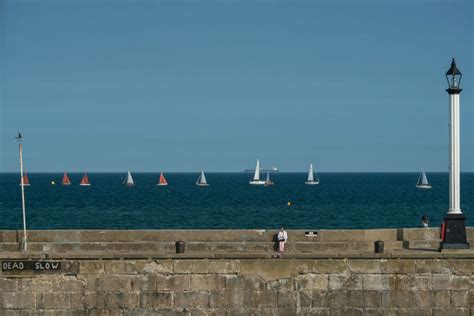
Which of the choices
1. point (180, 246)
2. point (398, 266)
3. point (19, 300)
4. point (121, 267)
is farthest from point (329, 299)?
point (19, 300)

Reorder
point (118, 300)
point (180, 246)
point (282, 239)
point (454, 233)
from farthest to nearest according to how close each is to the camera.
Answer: point (282, 239) < point (454, 233) < point (180, 246) < point (118, 300)

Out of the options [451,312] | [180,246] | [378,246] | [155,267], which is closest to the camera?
[451,312]

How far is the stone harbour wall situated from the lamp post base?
0.78m

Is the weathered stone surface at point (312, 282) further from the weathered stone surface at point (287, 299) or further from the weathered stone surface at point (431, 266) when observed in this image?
the weathered stone surface at point (431, 266)

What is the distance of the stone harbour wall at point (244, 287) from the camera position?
68.1ft

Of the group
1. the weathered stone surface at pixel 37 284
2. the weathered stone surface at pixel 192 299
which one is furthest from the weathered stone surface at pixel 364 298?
the weathered stone surface at pixel 37 284

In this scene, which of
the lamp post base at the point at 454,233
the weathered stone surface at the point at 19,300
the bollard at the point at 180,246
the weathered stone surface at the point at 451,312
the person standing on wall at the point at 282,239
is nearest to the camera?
the weathered stone surface at the point at 451,312

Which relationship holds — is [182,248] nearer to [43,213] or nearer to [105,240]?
[105,240]

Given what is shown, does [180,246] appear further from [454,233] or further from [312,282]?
[454,233]

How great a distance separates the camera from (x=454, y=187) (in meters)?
21.6

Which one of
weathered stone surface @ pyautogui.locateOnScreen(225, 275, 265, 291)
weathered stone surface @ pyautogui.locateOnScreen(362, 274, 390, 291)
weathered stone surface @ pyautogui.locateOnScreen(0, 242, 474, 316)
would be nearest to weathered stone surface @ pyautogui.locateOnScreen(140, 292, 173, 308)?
weathered stone surface @ pyautogui.locateOnScreen(0, 242, 474, 316)

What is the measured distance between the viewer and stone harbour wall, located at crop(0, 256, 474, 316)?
68.1ft

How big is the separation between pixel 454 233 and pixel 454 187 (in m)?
1.19

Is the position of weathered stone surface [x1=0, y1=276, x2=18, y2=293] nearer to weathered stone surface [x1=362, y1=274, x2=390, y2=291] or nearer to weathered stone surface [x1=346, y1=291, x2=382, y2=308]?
weathered stone surface [x1=346, y1=291, x2=382, y2=308]
